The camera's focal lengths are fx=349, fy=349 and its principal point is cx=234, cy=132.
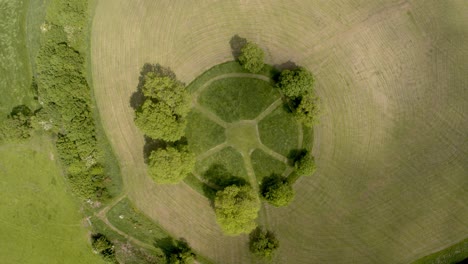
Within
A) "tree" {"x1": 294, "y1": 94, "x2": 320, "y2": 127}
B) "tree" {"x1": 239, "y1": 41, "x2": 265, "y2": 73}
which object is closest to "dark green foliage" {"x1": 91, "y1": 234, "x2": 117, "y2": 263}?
"tree" {"x1": 239, "y1": 41, "x2": 265, "y2": 73}

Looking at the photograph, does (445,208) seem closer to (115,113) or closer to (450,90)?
(450,90)

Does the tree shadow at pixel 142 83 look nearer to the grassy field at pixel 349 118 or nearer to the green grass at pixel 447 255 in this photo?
the grassy field at pixel 349 118

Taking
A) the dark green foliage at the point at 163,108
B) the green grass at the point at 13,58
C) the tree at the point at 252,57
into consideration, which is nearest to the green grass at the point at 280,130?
the tree at the point at 252,57

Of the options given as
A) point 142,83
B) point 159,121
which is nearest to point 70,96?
point 142,83

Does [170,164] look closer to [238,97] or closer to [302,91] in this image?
[238,97]

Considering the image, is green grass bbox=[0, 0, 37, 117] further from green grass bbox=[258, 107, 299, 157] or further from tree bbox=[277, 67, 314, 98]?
tree bbox=[277, 67, 314, 98]

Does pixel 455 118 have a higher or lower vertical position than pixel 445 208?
higher

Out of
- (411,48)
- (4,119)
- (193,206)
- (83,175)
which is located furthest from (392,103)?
(4,119)
